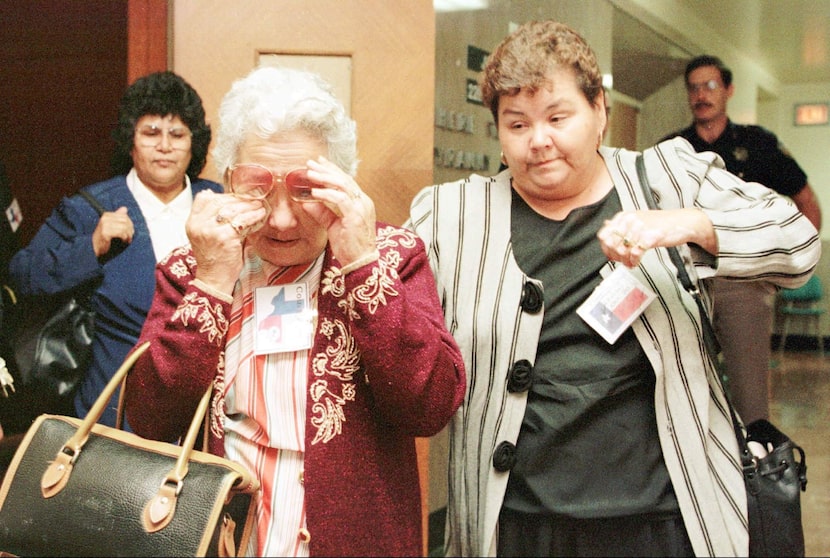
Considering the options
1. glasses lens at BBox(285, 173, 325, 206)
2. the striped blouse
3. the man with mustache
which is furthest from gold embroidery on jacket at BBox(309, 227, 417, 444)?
the man with mustache

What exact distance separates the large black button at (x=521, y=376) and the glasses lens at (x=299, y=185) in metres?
0.51

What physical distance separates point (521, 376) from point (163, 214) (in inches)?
38.3

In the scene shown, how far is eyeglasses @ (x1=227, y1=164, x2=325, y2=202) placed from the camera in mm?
1298

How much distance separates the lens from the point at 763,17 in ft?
5.88

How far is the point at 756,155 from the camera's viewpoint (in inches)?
67.1

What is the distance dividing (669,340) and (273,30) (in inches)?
51.8

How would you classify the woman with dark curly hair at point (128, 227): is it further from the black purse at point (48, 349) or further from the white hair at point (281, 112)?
the white hair at point (281, 112)

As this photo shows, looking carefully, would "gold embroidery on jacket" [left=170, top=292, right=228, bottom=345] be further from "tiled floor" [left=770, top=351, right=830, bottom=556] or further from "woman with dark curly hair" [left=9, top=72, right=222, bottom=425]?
"tiled floor" [left=770, top=351, right=830, bottom=556]

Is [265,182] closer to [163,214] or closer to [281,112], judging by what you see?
[281,112]

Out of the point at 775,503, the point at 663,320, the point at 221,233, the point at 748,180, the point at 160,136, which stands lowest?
the point at 775,503

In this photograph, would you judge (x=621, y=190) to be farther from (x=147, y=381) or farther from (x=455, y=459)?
(x=147, y=381)

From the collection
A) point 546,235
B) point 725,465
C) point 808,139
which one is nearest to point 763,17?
point 808,139

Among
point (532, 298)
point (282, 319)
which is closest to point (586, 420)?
point (532, 298)

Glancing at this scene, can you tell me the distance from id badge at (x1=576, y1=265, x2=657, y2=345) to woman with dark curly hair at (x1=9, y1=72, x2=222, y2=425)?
37.9 inches
